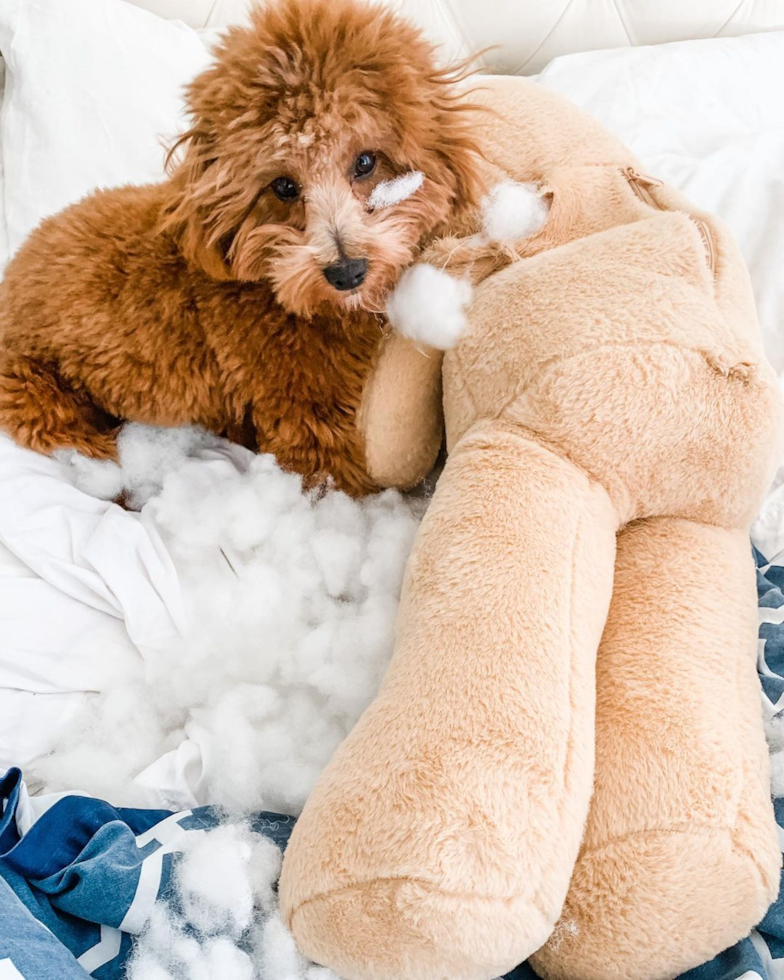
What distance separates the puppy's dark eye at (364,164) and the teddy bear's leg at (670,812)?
51 cm

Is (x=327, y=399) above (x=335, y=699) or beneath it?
above

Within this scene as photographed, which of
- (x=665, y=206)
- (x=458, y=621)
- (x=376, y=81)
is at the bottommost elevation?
(x=458, y=621)

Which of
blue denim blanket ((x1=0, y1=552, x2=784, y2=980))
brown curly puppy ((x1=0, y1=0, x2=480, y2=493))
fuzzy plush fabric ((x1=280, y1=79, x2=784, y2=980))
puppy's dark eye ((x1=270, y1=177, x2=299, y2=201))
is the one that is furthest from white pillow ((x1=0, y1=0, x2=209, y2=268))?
blue denim blanket ((x1=0, y1=552, x2=784, y2=980))

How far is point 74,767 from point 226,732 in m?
0.17

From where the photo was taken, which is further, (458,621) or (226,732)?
(226,732)

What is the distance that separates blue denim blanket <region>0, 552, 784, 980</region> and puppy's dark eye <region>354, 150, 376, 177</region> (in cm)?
64

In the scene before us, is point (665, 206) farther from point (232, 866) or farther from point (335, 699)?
point (232, 866)

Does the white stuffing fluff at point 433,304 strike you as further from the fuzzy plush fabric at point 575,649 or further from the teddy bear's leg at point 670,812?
the teddy bear's leg at point 670,812

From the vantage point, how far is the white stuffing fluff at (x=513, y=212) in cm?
83

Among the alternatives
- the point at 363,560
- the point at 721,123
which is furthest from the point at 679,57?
the point at 363,560

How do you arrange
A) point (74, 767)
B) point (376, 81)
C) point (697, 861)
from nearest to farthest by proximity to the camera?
point (697, 861) < point (376, 81) < point (74, 767)

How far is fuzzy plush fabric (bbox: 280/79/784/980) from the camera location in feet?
1.82

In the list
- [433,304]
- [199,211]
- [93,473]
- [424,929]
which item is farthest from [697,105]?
[424,929]

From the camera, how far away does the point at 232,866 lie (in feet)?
2.22
